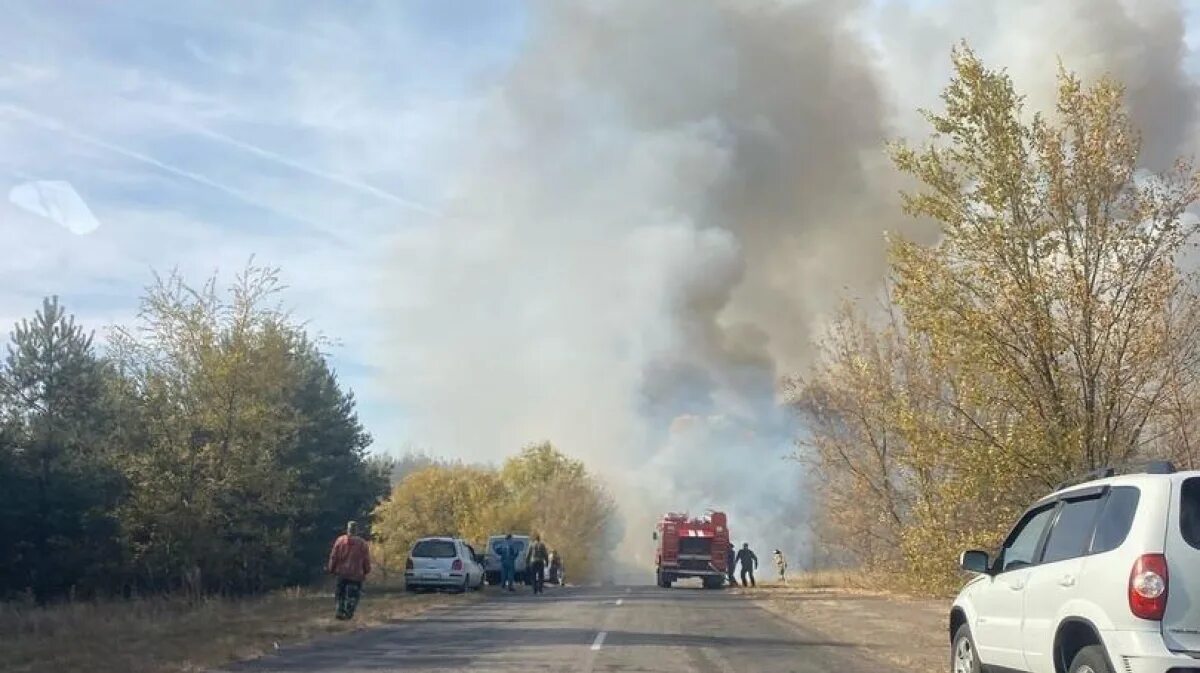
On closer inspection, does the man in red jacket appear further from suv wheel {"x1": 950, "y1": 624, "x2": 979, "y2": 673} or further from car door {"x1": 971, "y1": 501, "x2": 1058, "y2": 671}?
car door {"x1": 971, "y1": 501, "x2": 1058, "y2": 671}

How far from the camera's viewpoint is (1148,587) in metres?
6.05

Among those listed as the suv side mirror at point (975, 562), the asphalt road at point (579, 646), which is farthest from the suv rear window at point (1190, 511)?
the asphalt road at point (579, 646)

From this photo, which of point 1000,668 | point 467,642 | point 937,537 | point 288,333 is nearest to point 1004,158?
point 937,537

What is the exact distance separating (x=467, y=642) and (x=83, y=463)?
14.2 m

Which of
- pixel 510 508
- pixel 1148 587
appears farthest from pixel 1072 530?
pixel 510 508

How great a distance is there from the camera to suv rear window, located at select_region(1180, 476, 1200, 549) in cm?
613

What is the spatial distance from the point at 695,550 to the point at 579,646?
24.4 meters

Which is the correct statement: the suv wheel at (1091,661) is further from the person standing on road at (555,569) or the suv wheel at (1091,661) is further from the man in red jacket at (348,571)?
the person standing on road at (555,569)

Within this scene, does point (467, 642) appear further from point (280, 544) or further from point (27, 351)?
point (27, 351)

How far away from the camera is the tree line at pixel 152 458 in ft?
75.4

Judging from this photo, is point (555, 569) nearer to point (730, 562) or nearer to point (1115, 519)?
point (730, 562)

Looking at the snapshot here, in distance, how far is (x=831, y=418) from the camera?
31.2 meters

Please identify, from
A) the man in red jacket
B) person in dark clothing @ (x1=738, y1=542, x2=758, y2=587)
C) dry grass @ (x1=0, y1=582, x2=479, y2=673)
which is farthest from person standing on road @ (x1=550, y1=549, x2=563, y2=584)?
the man in red jacket

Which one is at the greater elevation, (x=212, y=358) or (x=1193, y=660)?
(x=212, y=358)
